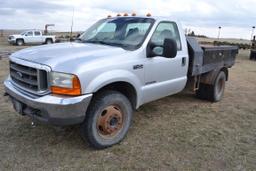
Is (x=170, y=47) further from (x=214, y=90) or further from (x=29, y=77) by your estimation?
(x=214, y=90)

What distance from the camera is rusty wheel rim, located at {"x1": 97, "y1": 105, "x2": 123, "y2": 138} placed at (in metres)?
3.76

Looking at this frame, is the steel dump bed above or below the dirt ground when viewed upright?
above

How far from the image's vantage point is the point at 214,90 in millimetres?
6367

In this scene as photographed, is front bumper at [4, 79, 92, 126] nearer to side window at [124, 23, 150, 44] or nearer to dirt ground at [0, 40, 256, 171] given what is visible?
dirt ground at [0, 40, 256, 171]

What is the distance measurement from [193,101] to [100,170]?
3837 mm

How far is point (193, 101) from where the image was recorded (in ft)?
21.6

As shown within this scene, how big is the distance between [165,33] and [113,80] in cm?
166

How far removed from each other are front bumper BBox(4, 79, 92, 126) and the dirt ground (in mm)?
577

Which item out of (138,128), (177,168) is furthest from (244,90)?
(177,168)

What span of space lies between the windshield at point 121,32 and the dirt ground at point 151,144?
1451 millimetres

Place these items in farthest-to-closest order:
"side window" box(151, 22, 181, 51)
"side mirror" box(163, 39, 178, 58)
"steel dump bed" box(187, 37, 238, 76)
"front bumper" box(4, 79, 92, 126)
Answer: "steel dump bed" box(187, 37, 238, 76)
"side window" box(151, 22, 181, 51)
"side mirror" box(163, 39, 178, 58)
"front bumper" box(4, 79, 92, 126)

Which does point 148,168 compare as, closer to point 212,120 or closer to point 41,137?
point 41,137

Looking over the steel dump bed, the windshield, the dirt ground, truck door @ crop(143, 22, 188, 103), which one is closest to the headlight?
the dirt ground

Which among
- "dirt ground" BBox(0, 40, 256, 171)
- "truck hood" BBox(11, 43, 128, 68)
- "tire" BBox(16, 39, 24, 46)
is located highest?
"truck hood" BBox(11, 43, 128, 68)
